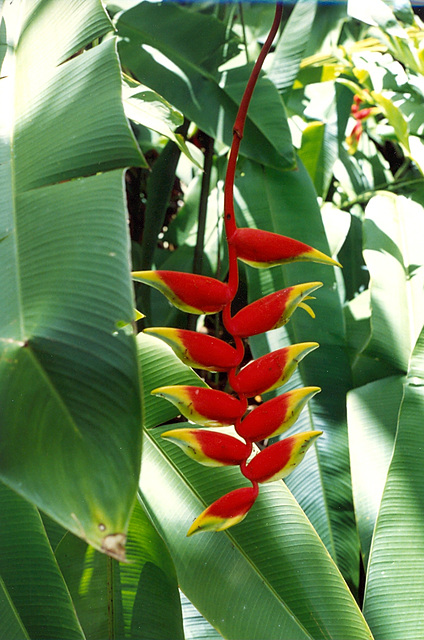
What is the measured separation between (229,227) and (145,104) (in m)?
0.28

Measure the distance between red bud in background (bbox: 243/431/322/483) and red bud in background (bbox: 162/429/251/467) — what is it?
0.01 meters

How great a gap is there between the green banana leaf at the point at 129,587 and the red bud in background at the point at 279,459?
175mm

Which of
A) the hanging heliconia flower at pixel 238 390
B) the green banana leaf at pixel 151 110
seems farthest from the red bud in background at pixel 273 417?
the green banana leaf at pixel 151 110

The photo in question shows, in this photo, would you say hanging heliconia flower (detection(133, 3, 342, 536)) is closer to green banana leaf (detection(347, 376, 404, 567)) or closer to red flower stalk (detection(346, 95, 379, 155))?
green banana leaf (detection(347, 376, 404, 567))

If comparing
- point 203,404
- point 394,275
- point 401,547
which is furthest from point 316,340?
point 203,404

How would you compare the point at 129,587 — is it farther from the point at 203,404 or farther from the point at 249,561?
the point at 203,404

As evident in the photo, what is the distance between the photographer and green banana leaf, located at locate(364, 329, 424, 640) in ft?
1.62

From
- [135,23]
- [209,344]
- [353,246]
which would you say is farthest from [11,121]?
[353,246]

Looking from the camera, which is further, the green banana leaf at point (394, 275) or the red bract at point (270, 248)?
the green banana leaf at point (394, 275)

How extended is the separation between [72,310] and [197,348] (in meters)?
0.09

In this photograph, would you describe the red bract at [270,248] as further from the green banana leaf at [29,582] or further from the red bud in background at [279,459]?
the green banana leaf at [29,582]

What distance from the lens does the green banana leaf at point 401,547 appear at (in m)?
0.49

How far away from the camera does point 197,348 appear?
377 mm

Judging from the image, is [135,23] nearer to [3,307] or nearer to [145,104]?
[145,104]
